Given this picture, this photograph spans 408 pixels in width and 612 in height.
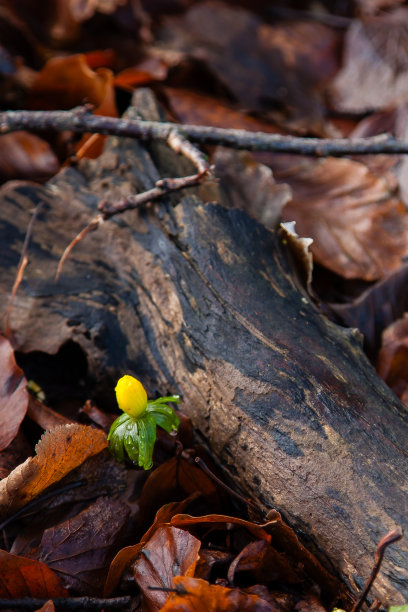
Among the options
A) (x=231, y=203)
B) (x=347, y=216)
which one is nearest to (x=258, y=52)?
(x=347, y=216)

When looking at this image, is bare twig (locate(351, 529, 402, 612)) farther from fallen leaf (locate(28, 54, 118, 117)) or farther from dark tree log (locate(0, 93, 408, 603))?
fallen leaf (locate(28, 54, 118, 117))

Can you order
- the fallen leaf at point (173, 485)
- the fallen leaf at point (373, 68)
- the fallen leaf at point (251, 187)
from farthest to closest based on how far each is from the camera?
1. the fallen leaf at point (373, 68)
2. the fallen leaf at point (251, 187)
3. the fallen leaf at point (173, 485)

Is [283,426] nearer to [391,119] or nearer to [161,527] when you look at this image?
[161,527]

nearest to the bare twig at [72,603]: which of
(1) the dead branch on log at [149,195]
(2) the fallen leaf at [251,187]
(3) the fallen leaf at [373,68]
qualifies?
(1) the dead branch on log at [149,195]

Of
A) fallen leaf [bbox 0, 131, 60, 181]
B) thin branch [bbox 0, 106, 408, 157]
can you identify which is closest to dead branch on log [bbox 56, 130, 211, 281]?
thin branch [bbox 0, 106, 408, 157]

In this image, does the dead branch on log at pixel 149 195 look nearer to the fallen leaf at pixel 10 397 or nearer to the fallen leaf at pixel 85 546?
the fallen leaf at pixel 10 397

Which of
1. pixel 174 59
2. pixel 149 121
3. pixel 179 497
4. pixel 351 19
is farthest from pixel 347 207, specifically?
pixel 351 19
